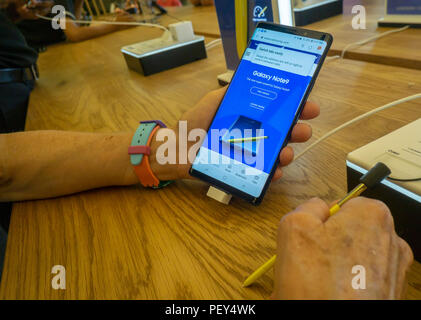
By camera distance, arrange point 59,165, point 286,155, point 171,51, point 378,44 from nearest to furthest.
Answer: point 286,155, point 59,165, point 378,44, point 171,51

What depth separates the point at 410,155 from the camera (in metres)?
0.33

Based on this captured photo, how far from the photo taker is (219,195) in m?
0.45

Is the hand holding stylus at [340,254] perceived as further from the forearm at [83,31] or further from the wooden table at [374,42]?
the forearm at [83,31]

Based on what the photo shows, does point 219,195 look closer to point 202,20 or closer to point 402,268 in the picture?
point 402,268

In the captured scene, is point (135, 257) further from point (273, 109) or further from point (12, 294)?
point (273, 109)

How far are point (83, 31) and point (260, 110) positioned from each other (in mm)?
1876

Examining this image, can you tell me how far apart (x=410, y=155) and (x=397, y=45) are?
0.59 meters

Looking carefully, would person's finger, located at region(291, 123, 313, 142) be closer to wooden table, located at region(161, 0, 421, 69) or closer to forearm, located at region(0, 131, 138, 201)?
forearm, located at region(0, 131, 138, 201)

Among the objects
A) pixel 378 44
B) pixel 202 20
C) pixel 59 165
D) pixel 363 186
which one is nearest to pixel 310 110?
pixel 363 186

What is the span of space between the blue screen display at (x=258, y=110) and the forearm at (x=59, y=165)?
0.16 meters

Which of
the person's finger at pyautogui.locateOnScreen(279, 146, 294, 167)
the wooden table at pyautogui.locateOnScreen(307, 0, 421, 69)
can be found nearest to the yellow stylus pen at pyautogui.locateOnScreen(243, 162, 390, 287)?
the person's finger at pyautogui.locateOnScreen(279, 146, 294, 167)

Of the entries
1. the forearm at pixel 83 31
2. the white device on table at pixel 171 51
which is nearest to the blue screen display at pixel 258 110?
the white device on table at pixel 171 51
